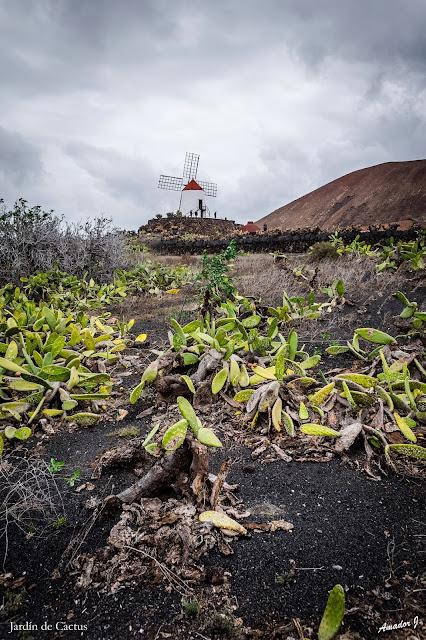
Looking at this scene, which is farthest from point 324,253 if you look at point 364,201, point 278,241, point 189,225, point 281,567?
point 364,201

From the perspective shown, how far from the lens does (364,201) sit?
3697 cm

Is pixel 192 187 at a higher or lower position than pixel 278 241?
higher

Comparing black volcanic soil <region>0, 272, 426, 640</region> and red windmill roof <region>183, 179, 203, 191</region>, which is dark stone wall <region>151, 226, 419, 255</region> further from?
red windmill roof <region>183, 179, 203, 191</region>

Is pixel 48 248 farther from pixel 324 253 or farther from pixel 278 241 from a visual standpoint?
pixel 278 241

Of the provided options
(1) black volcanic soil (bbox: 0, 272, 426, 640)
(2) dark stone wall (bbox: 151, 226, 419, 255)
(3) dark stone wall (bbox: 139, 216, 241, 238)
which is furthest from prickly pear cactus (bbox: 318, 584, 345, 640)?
(3) dark stone wall (bbox: 139, 216, 241, 238)

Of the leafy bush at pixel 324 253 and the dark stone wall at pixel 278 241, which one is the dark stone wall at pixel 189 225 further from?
the leafy bush at pixel 324 253

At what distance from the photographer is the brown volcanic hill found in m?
34.1

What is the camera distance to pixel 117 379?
433 cm

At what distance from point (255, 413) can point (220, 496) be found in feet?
3.00

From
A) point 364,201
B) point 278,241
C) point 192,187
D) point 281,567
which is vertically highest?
point 192,187

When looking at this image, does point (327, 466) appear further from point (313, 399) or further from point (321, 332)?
point (321, 332)

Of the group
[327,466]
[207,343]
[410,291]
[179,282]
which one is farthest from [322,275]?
[327,466]

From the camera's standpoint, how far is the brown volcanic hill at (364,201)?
34062 mm

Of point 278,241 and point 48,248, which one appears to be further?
point 278,241
